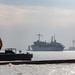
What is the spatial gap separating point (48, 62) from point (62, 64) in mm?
2902

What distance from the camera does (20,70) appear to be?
5744cm

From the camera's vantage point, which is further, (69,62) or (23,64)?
(69,62)

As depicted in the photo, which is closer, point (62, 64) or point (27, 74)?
point (27, 74)

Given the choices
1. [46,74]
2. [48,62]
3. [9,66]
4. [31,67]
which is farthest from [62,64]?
[46,74]

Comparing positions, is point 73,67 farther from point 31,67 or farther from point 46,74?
point 46,74

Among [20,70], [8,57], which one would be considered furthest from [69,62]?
[8,57]

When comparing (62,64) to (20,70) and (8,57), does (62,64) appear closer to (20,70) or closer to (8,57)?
(20,70)

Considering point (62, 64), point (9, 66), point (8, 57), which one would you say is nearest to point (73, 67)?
point (62, 64)

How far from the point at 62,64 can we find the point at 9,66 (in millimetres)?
11874

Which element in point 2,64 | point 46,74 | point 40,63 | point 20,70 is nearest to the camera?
point 46,74

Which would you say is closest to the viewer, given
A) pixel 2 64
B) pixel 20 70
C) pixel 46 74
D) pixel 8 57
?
pixel 46 74

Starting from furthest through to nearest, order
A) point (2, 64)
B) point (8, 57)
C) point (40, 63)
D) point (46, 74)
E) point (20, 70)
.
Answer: point (8, 57), point (40, 63), point (2, 64), point (20, 70), point (46, 74)

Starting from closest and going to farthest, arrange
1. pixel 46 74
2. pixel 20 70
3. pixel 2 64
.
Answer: pixel 46 74
pixel 20 70
pixel 2 64

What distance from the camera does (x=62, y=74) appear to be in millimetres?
50719
